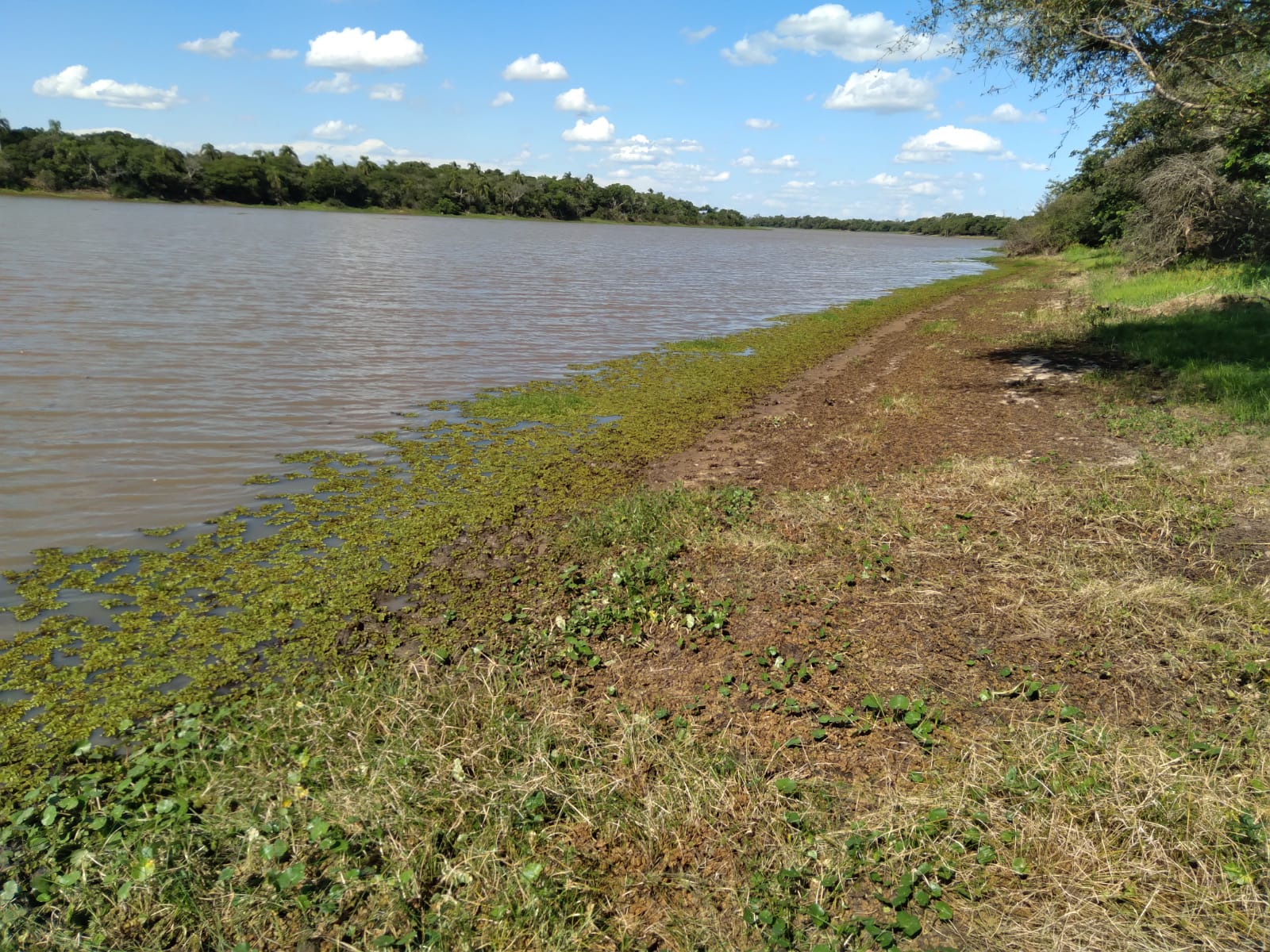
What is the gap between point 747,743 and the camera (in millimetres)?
4355

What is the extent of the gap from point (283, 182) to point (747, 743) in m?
125

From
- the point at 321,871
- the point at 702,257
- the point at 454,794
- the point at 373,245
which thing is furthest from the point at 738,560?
the point at 702,257

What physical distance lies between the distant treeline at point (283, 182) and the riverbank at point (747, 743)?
10969 centimetres

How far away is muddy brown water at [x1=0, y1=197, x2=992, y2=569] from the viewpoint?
8.45 meters

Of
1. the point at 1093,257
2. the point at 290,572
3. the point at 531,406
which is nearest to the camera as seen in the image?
the point at 290,572

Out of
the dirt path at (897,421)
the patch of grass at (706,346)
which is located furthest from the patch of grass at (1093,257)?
the patch of grass at (706,346)

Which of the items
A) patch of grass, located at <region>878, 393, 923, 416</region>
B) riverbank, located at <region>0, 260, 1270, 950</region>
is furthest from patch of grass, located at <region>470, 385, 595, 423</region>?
patch of grass, located at <region>878, 393, 923, 416</region>

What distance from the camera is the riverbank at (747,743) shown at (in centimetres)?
322

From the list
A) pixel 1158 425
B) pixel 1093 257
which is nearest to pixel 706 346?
pixel 1158 425

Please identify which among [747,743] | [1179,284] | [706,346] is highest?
[1179,284]

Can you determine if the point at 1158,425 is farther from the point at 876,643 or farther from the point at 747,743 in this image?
the point at 747,743

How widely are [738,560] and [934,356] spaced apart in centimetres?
1364

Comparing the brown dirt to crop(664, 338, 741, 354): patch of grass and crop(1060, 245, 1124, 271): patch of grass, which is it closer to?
crop(664, 338, 741, 354): patch of grass

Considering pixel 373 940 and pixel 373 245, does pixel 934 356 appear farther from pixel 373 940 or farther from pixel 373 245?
pixel 373 245
